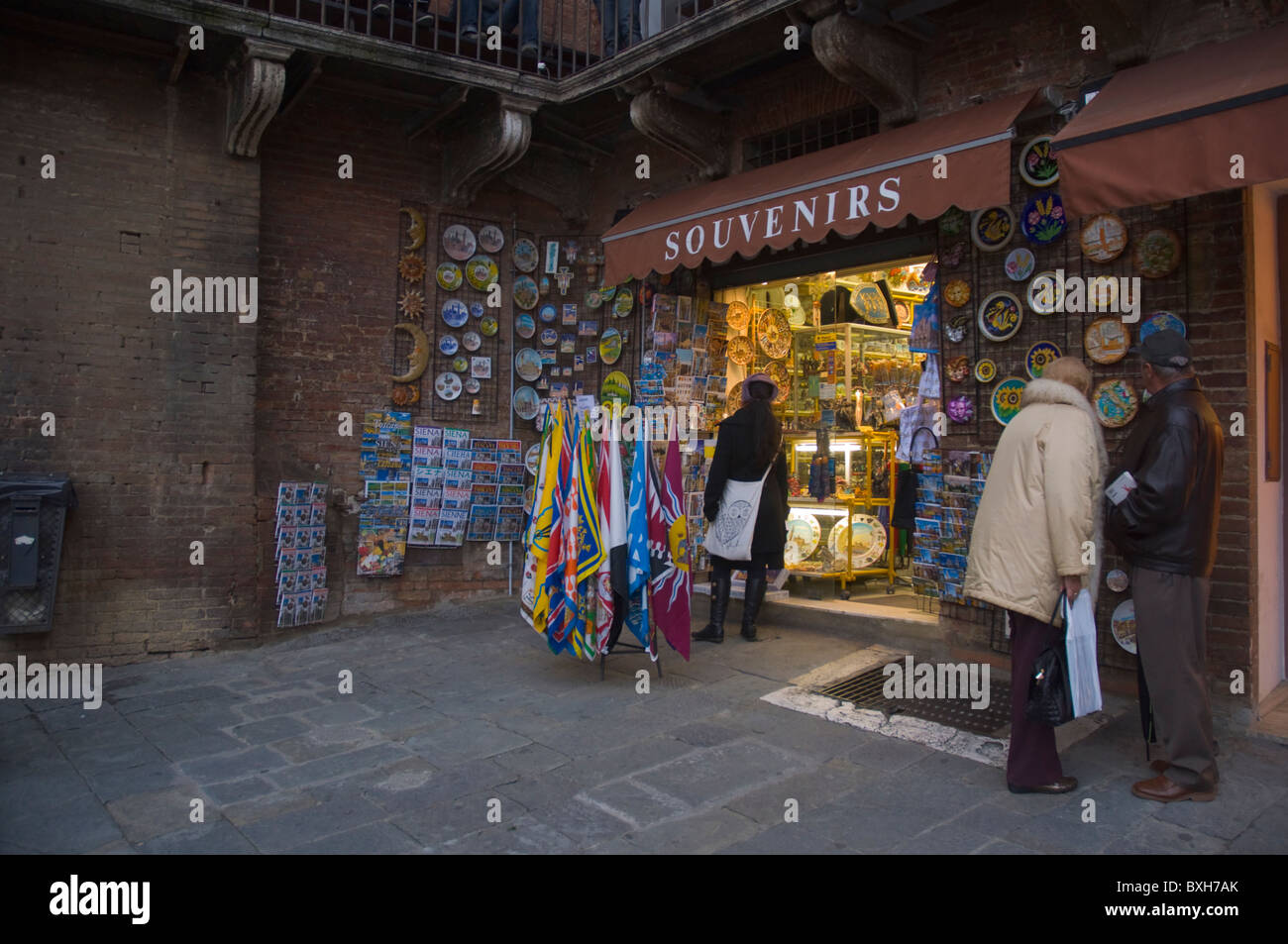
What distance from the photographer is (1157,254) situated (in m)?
5.08

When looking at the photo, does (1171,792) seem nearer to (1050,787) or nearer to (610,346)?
(1050,787)

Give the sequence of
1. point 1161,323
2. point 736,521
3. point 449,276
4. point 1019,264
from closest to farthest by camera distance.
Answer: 1. point 1161,323
2. point 1019,264
3. point 736,521
4. point 449,276

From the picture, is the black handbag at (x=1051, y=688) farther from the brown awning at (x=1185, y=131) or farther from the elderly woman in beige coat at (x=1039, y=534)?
the brown awning at (x=1185, y=131)

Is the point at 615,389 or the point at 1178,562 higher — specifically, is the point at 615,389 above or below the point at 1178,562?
above

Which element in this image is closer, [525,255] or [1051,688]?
[1051,688]

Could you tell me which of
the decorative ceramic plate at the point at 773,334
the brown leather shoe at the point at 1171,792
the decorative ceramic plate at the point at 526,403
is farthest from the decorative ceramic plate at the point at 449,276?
the brown leather shoe at the point at 1171,792

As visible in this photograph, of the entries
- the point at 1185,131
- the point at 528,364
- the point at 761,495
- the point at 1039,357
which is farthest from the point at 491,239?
the point at 1185,131

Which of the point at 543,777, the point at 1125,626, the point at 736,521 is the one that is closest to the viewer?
the point at 543,777

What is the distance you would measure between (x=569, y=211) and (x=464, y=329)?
1686 millimetres

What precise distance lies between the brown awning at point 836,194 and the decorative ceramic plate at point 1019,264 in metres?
0.74

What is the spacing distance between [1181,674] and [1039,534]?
0.88 meters

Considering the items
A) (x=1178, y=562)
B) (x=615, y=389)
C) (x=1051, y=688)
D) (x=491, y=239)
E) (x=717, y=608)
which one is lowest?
(x=717, y=608)

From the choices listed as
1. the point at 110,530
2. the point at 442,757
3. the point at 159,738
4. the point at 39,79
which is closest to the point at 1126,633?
the point at 442,757

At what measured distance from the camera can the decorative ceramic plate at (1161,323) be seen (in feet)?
16.3
